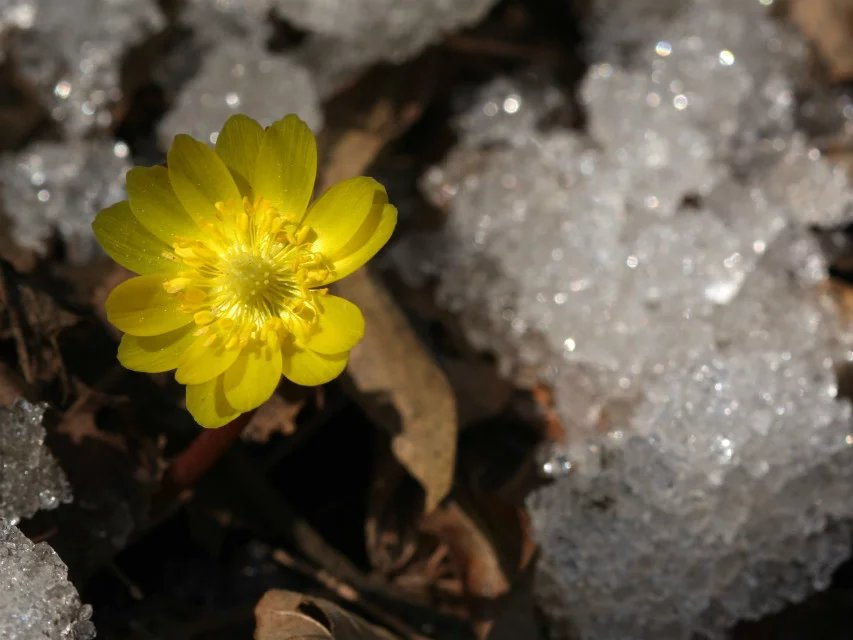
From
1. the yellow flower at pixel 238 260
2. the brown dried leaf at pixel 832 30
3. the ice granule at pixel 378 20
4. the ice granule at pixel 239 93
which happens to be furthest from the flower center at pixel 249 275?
the brown dried leaf at pixel 832 30

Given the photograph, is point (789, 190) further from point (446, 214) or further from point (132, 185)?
point (132, 185)

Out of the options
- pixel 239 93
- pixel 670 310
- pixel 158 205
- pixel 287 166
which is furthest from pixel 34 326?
pixel 670 310

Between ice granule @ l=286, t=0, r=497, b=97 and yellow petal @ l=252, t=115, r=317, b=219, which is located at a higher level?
yellow petal @ l=252, t=115, r=317, b=219

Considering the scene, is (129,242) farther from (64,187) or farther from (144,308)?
(64,187)

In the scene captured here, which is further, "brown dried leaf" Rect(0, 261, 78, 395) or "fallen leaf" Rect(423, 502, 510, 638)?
"fallen leaf" Rect(423, 502, 510, 638)

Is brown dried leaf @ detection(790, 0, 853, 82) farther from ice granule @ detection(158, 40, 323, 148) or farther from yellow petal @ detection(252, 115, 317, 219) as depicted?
yellow petal @ detection(252, 115, 317, 219)

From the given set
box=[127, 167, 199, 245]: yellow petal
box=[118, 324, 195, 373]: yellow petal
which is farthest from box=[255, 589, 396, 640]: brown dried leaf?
box=[127, 167, 199, 245]: yellow petal

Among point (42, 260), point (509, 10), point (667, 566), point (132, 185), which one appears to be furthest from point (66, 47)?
point (667, 566)

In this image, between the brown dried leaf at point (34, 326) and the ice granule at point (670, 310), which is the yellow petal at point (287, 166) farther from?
the ice granule at point (670, 310)
